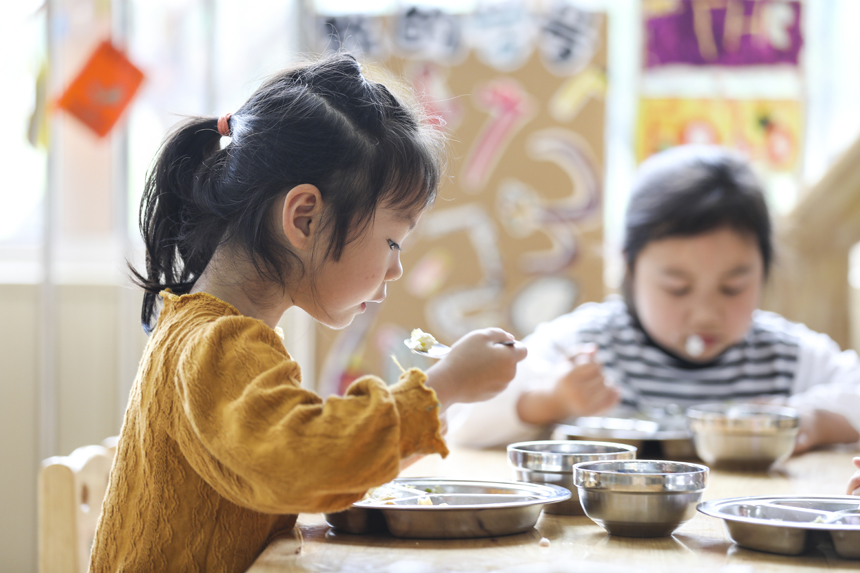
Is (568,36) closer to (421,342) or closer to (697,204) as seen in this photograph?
(697,204)

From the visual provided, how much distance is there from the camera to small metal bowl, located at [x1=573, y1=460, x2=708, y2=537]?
0.70 metres

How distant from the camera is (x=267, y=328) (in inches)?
29.7

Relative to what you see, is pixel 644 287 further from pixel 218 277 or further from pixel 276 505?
pixel 276 505

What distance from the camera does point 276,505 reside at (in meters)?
0.65

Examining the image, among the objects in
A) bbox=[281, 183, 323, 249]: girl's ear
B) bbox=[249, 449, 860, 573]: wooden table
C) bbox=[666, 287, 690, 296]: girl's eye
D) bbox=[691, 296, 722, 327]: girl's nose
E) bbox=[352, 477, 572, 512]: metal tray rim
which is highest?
bbox=[281, 183, 323, 249]: girl's ear

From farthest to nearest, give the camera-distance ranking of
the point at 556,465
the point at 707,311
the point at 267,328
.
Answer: the point at 707,311 < the point at 556,465 < the point at 267,328

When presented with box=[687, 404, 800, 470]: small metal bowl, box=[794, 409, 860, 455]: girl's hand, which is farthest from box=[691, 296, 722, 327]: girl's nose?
box=[687, 404, 800, 470]: small metal bowl

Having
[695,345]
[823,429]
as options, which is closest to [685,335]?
[695,345]

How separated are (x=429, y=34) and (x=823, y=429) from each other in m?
1.56

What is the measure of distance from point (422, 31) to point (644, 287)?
110 centimetres

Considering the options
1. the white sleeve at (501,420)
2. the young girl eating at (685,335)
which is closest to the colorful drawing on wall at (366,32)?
the young girl eating at (685,335)

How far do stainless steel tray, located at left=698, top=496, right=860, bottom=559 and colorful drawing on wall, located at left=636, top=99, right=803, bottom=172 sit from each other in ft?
6.36

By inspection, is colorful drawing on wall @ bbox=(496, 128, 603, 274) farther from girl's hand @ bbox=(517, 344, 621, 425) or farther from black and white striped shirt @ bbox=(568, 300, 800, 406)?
girl's hand @ bbox=(517, 344, 621, 425)

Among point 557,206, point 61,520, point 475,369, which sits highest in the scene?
point 557,206
